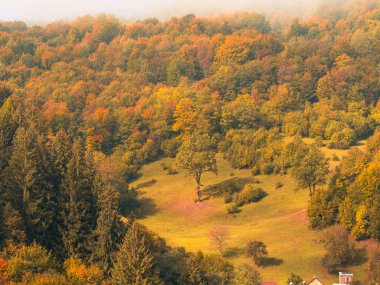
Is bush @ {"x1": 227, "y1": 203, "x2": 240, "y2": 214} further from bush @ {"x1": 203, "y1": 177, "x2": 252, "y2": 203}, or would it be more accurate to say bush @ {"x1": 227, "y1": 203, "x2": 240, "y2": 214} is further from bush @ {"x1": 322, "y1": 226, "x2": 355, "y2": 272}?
bush @ {"x1": 322, "y1": 226, "x2": 355, "y2": 272}

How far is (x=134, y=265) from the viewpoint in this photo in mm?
43000

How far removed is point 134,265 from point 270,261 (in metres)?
26.3

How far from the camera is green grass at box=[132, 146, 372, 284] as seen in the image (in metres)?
64.4

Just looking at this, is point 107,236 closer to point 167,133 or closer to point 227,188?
point 227,188

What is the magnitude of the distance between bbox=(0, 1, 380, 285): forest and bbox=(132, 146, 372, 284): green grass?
183 cm

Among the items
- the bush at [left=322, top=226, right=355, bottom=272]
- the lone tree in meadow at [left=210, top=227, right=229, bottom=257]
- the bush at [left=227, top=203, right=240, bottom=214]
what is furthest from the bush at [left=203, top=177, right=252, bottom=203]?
the bush at [left=322, top=226, right=355, bottom=272]

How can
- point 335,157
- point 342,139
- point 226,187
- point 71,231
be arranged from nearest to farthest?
point 71,231 → point 226,187 → point 335,157 → point 342,139

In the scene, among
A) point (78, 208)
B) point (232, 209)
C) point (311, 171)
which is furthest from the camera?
point (232, 209)

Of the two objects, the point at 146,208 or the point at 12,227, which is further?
the point at 146,208

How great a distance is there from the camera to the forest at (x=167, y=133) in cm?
4869

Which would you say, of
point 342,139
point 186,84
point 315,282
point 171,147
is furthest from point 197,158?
point 186,84

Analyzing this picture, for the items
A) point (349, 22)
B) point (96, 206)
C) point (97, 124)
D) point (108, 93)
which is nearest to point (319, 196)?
point (96, 206)

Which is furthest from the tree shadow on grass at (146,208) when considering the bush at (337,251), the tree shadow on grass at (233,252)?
the bush at (337,251)

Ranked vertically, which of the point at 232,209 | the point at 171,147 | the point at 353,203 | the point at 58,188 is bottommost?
the point at 232,209
